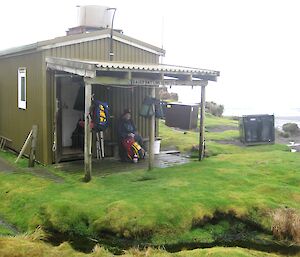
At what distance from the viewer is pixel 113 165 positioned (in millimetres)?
12227

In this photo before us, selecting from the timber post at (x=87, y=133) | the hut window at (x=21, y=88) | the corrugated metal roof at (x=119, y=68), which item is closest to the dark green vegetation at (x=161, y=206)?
the timber post at (x=87, y=133)

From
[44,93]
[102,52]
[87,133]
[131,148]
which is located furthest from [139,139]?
[44,93]

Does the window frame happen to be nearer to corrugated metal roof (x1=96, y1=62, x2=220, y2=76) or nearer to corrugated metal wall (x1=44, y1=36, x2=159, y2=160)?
corrugated metal wall (x1=44, y1=36, x2=159, y2=160)

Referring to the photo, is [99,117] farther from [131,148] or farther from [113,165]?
[131,148]

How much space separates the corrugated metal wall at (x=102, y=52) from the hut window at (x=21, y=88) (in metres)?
1.94

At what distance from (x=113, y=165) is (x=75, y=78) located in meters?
3.01

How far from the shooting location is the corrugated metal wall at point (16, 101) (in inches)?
481

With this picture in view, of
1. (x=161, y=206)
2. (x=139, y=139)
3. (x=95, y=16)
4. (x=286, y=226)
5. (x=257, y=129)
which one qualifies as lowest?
(x=286, y=226)

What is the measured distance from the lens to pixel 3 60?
15133mm

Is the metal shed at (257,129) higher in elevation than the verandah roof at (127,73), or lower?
lower

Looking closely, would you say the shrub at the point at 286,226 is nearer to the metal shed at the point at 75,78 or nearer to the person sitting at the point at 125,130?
the metal shed at the point at 75,78

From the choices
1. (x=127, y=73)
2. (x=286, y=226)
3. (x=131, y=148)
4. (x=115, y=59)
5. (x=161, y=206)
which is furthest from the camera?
(x=115, y=59)

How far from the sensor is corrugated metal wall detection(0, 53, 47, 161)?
1223 centimetres

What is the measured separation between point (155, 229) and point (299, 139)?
14.4m
